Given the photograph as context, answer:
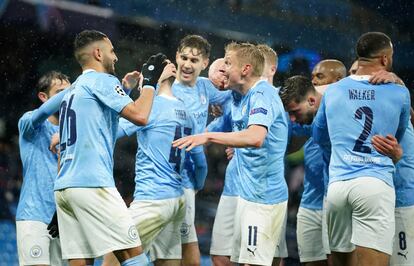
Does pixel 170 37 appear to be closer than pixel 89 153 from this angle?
No

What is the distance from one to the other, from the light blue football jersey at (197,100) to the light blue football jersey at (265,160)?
1.90ft

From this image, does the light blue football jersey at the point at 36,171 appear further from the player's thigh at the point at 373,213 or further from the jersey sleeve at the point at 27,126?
the player's thigh at the point at 373,213

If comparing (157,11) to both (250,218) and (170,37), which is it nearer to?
(170,37)

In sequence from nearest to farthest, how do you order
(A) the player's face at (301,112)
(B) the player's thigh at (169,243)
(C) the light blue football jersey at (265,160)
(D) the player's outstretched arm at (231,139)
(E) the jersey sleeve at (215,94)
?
1. (D) the player's outstretched arm at (231,139)
2. (C) the light blue football jersey at (265,160)
3. (B) the player's thigh at (169,243)
4. (A) the player's face at (301,112)
5. (E) the jersey sleeve at (215,94)

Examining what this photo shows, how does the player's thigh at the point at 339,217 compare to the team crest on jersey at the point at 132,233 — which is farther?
the player's thigh at the point at 339,217

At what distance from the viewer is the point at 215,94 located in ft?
18.0

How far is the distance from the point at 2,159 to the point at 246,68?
13.6 ft

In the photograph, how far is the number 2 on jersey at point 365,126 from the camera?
14.1 feet

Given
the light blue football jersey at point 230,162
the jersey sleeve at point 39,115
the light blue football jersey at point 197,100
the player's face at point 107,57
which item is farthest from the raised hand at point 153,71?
the light blue football jersey at point 230,162

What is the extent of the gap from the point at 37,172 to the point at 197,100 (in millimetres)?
1147

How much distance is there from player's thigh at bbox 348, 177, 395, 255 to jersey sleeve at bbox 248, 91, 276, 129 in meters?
0.57

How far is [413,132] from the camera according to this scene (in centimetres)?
475

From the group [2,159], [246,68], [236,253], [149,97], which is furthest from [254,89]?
[2,159]

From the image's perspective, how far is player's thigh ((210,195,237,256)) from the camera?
17.1ft
